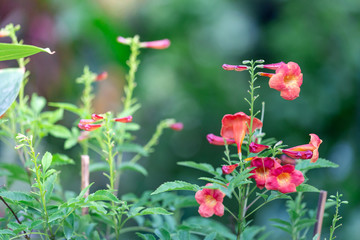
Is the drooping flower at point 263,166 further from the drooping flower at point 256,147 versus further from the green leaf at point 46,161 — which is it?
the green leaf at point 46,161

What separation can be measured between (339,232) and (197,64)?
1511mm

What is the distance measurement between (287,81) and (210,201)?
0.54ft

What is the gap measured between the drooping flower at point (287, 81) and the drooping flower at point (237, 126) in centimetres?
4

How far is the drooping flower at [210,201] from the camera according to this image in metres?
0.53

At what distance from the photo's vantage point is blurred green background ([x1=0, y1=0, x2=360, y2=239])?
9.23 feet

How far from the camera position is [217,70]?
3555 mm

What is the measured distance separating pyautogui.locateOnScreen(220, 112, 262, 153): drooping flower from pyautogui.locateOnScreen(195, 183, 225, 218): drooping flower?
0.06 meters

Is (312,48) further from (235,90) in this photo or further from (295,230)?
(295,230)

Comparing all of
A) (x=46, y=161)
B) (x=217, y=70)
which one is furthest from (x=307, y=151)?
(x=217, y=70)

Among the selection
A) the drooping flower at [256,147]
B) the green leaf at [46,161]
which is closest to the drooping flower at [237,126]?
the drooping flower at [256,147]

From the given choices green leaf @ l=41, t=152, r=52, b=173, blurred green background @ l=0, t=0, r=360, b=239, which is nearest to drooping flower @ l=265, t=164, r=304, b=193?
green leaf @ l=41, t=152, r=52, b=173

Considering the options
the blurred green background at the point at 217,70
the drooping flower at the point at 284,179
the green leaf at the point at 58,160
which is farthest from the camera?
the blurred green background at the point at 217,70

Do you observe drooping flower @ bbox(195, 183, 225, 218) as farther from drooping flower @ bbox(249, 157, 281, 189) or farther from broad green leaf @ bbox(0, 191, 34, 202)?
broad green leaf @ bbox(0, 191, 34, 202)

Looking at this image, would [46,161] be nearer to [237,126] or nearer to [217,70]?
[237,126]
